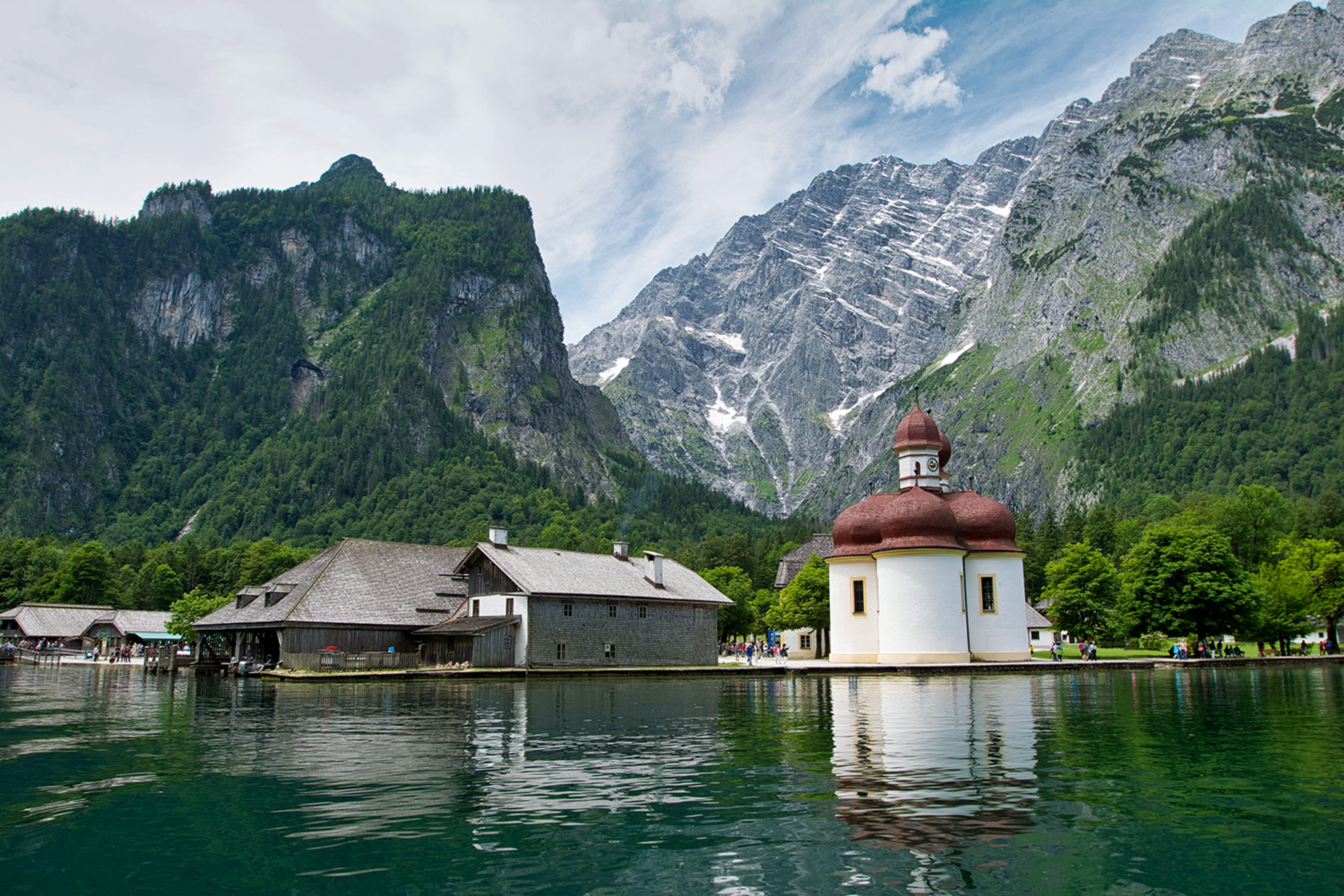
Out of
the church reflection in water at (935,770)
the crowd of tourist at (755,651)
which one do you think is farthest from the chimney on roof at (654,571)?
the church reflection in water at (935,770)

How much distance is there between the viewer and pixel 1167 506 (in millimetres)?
165875

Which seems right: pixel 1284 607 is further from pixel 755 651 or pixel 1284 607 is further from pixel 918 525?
pixel 755 651

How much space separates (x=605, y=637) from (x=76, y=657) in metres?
57.5

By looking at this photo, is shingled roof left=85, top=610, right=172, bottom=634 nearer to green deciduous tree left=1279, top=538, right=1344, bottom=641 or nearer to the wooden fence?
the wooden fence

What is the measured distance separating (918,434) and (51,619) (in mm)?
92446

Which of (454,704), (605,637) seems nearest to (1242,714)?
(454,704)

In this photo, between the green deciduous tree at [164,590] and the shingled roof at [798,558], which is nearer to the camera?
the shingled roof at [798,558]

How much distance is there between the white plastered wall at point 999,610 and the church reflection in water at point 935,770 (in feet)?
84.6

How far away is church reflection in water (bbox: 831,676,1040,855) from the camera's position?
1295 cm

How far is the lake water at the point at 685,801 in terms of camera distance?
11.0 metres

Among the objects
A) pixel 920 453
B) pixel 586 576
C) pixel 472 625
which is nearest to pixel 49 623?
pixel 472 625

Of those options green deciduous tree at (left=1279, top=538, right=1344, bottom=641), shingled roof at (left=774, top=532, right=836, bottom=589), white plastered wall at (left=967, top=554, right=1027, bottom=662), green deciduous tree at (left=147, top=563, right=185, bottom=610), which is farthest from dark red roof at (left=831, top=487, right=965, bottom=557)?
green deciduous tree at (left=147, top=563, right=185, bottom=610)

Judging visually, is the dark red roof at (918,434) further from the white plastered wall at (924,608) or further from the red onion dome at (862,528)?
the white plastered wall at (924,608)

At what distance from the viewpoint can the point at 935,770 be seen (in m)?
17.9
